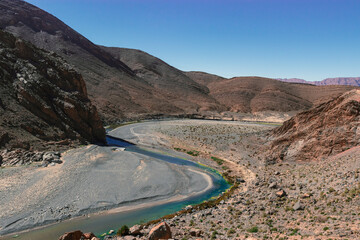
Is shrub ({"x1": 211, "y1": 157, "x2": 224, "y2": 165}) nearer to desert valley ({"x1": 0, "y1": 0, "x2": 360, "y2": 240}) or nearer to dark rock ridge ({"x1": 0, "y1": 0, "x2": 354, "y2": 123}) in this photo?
desert valley ({"x1": 0, "y1": 0, "x2": 360, "y2": 240})

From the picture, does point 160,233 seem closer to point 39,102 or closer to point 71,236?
point 71,236

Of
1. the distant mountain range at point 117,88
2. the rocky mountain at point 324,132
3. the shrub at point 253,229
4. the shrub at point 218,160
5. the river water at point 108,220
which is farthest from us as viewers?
the distant mountain range at point 117,88

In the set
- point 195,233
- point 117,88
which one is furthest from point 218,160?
point 117,88

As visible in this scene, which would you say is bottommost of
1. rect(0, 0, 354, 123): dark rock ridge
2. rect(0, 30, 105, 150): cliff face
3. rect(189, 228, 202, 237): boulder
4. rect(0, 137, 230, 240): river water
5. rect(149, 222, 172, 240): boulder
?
rect(0, 137, 230, 240): river water

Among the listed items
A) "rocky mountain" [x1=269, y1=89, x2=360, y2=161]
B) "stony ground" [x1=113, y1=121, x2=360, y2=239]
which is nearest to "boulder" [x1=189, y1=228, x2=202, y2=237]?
"stony ground" [x1=113, y1=121, x2=360, y2=239]

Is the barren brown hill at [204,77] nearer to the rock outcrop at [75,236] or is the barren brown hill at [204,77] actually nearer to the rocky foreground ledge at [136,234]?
the rocky foreground ledge at [136,234]

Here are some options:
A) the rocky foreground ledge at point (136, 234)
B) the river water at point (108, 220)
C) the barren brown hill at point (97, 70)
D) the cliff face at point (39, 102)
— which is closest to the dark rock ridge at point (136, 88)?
the barren brown hill at point (97, 70)

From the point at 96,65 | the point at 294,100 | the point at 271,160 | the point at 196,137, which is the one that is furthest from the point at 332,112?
the point at 96,65

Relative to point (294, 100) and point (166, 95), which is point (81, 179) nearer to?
point (166, 95)
